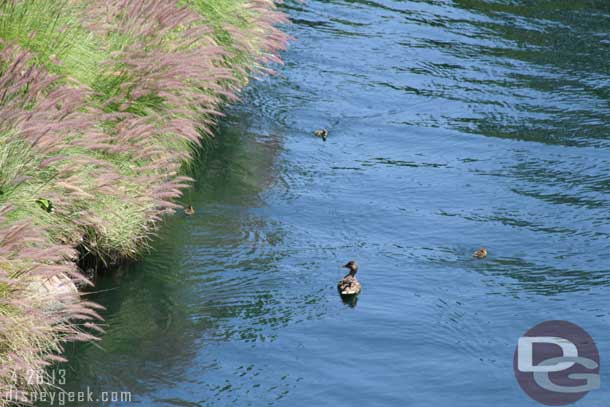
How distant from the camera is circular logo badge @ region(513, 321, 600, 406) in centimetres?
847

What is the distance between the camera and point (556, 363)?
29.4ft

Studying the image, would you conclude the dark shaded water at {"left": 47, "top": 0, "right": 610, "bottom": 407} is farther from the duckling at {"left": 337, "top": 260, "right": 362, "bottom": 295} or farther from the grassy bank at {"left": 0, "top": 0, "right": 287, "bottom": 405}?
the grassy bank at {"left": 0, "top": 0, "right": 287, "bottom": 405}

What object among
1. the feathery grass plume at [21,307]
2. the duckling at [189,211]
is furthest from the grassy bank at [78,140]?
the duckling at [189,211]

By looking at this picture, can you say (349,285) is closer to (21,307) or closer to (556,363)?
(556,363)

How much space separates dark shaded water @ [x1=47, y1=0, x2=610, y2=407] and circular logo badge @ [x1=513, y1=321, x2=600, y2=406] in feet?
0.42

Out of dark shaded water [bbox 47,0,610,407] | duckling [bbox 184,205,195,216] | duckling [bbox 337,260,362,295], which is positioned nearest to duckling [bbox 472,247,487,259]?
dark shaded water [bbox 47,0,610,407]

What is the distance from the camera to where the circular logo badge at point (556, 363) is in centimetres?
847

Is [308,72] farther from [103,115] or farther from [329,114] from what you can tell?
[103,115]

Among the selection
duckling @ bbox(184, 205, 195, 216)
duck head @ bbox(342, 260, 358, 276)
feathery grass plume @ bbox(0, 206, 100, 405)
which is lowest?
feathery grass plume @ bbox(0, 206, 100, 405)

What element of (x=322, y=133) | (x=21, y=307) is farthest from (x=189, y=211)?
(x=21, y=307)

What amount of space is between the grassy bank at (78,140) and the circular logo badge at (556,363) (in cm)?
336

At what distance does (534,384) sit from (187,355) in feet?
9.15

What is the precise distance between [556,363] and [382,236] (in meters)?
2.85

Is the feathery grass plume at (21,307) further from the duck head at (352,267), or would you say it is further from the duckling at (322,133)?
the duckling at (322,133)
